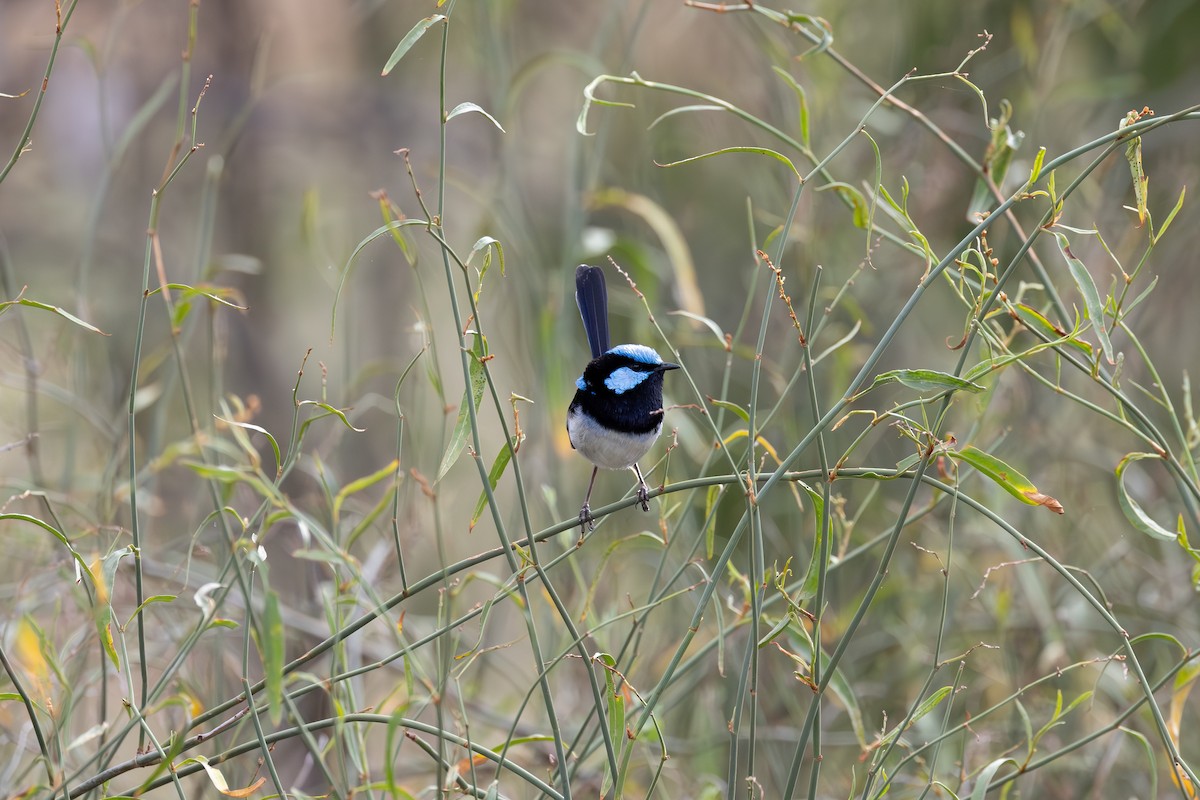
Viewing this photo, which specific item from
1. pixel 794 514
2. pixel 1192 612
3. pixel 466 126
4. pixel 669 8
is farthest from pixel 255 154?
pixel 1192 612

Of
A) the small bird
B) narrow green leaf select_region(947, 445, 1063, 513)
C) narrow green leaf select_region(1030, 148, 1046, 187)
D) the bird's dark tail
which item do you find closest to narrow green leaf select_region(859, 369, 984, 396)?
narrow green leaf select_region(947, 445, 1063, 513)

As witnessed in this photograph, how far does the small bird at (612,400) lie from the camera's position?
9.21 feet

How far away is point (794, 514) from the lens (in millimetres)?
3572

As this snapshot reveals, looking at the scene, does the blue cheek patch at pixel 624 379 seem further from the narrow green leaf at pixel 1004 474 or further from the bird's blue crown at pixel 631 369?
the narrow green leaf at pixel 1004 474

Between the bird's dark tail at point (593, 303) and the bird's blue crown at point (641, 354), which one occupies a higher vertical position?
the bird's dark tail at point (593, 303)

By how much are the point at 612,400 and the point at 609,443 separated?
13 centimetres

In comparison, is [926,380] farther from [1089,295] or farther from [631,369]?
[631,369]

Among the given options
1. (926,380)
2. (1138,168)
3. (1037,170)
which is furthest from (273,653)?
(1138,168)

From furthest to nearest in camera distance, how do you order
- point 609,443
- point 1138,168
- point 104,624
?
point 609,443, point 1138,168, point 104,624

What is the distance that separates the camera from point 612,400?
289 cm

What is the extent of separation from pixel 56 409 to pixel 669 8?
3331mm

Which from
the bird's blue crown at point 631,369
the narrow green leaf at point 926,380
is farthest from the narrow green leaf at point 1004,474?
the bird's blue crown at point 631,369

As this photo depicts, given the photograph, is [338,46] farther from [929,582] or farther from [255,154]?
[929,582]

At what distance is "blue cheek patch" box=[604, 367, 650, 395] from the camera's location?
291 cm
